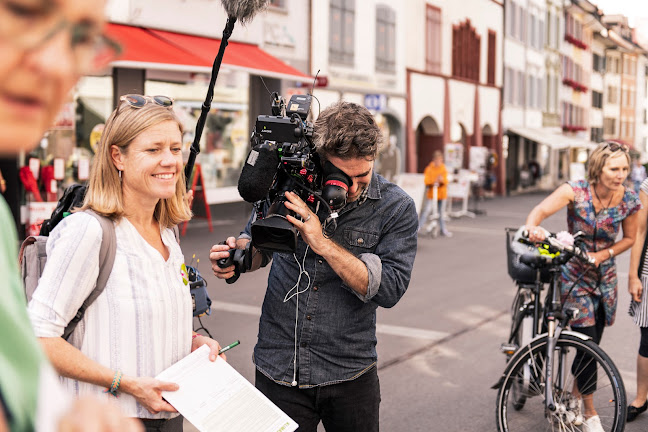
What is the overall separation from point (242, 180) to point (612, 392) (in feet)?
8.77

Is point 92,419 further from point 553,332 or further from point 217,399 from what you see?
point 553,332

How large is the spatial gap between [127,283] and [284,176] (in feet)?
2.09

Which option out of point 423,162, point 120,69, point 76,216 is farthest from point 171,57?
point 423,162

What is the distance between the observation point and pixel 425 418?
5070 mm

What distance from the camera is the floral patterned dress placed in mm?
4727

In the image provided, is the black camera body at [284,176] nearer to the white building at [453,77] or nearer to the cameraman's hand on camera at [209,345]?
the cameraman's hand on camera at [209,345]

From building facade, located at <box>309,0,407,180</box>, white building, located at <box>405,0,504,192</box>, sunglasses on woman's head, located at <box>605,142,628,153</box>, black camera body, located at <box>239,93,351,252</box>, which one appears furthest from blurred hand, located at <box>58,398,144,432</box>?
white building, located at <box>405,0,504,192</box>

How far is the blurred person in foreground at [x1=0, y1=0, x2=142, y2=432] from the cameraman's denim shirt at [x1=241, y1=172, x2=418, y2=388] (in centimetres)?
214

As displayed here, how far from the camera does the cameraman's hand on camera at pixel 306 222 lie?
2.45 metres

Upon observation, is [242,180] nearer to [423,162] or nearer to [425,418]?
[425,418]

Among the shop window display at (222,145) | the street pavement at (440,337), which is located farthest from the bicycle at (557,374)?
the shop window display at (222,145)

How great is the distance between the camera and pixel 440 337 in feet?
23.6

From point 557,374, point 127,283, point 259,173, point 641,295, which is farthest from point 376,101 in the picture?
point 127,283

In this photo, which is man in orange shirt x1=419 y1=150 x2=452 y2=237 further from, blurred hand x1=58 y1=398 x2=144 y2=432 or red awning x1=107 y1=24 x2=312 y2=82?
blurred hand x1=58 y1=398 x2=144 y2=432
